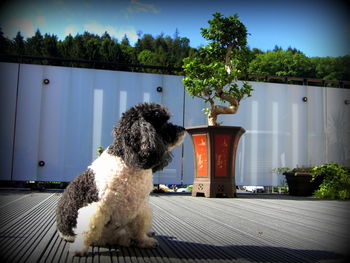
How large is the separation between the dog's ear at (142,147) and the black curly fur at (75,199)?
0.68 feet

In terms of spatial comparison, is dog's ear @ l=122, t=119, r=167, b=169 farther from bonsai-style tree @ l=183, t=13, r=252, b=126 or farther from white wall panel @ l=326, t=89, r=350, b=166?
white wall panel @ l=326, t=89, r=350, b=166

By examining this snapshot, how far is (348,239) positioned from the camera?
5.90 ft

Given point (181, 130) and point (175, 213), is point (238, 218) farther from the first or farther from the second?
point (181, 130)


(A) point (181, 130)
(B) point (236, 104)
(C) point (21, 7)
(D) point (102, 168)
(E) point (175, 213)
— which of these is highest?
(B) point (236, 104)

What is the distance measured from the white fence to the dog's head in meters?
4.12

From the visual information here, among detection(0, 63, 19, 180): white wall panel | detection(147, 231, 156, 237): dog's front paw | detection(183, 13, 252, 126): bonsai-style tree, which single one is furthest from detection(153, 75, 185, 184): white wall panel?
detection(147, 231, 156, 237): dog's front paw

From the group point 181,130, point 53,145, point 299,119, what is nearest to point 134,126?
point 181,130

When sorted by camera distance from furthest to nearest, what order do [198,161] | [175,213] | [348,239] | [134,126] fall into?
[198,161] < [175,213] < [348,239] < [134,126]

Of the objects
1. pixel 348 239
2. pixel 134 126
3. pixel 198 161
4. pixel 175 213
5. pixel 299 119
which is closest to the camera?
pixel 134 126

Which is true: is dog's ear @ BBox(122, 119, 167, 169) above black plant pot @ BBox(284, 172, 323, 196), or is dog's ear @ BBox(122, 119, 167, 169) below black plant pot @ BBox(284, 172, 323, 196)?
above

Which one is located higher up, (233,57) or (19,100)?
(233,57)

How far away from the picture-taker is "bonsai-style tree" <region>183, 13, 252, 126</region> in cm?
446

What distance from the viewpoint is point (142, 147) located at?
1.39m

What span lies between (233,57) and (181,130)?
142 inches
